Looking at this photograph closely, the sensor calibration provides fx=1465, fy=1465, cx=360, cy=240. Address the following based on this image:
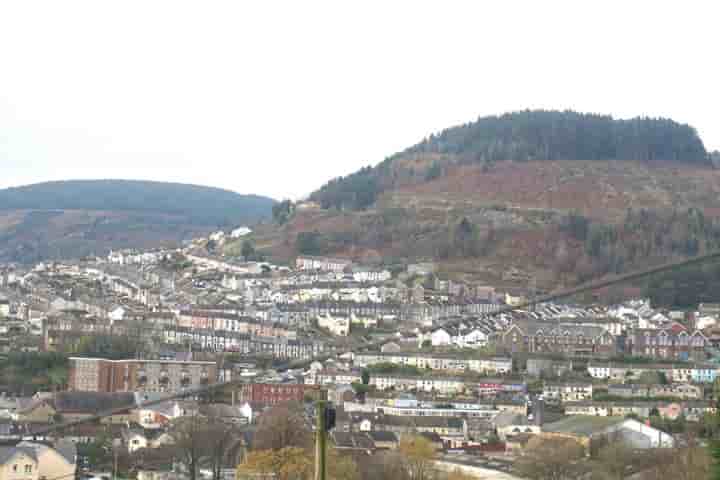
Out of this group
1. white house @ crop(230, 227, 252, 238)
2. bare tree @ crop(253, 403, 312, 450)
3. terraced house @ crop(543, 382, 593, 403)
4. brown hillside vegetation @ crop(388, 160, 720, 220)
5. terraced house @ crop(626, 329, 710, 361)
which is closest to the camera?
bare tree @ crop(253, 403, 312, 450)

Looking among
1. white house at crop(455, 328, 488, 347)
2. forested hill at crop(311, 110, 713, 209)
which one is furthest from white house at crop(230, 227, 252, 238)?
white house at crop(455, 328, 488, 347)

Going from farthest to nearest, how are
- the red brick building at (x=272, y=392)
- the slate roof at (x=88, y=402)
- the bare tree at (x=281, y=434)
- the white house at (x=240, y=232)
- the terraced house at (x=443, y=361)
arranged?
the white house at (x=240, y=232)
the terraced house at (x=443, y=361)
the red brick building at (x=272, y=392)
the slate roof at (x=88, y=402)
the bare tree at (x=281, y=434)

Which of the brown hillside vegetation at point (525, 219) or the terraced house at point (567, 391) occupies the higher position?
the brown hillside vegetation at point (525, 219)

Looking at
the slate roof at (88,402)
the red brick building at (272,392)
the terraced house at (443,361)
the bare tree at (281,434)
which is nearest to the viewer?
the bare tree at (281,434)

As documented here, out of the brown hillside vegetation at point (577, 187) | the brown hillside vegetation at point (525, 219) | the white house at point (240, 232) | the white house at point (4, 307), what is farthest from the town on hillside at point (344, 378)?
the brown hillside vegetation at point (577, 187)

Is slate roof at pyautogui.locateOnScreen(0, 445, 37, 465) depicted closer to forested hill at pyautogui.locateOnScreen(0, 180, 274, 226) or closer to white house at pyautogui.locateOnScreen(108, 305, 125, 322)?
white house at pyautogui.locateOnScreen(108, 305, 125, 322)

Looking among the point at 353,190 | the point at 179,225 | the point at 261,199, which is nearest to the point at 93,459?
the point at 353,190

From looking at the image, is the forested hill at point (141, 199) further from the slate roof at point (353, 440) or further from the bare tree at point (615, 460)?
the bare tree at point (615, 460)
